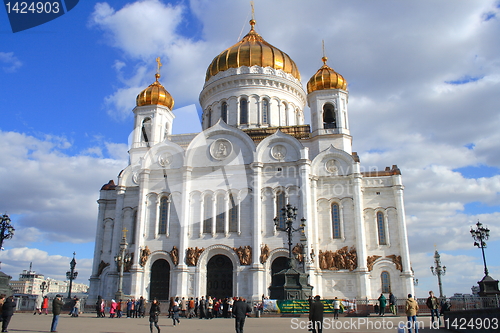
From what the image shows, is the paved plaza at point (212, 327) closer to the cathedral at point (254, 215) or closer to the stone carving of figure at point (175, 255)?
the cathedral at point (254, 215)

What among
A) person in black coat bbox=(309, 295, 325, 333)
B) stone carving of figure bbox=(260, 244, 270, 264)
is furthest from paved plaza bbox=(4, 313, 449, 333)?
stone carving of figure bbox=(260, 244, 270, 264)

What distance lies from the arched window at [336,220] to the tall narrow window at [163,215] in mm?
11318

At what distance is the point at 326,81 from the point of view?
3155cm

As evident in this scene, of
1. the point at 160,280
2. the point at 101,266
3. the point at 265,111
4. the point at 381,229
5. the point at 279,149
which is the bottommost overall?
the point at 160,280

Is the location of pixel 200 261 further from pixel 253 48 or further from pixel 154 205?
pixel 253 48

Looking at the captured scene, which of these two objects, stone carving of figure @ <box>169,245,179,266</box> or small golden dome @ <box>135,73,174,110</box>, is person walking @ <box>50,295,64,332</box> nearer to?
stone carving of figure @ <box>169,245,179,266</box>

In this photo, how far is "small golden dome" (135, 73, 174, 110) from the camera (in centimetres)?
3447

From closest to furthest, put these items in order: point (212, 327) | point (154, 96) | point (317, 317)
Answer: point (317, 317), point (212, 327), point (154, 96)

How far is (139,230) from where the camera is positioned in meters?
28.8

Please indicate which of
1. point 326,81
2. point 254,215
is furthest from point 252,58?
point 254,215

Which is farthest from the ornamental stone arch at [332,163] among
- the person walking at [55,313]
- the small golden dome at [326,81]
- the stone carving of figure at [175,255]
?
the person walking at [55,313]

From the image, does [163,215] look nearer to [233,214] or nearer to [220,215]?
[220,215]

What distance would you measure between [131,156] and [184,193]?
684 cm

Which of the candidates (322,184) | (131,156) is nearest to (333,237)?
(322,184)
